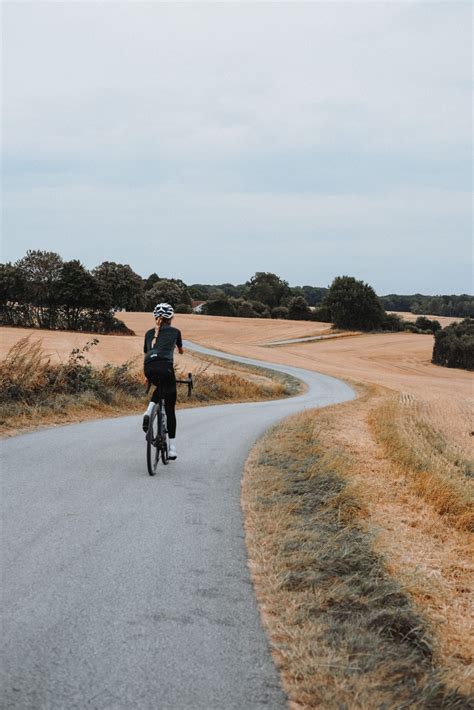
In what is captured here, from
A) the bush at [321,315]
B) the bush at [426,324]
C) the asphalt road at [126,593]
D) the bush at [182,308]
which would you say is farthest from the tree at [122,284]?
the asphalt road at [126,593]

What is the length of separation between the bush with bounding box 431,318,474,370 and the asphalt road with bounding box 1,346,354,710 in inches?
2482

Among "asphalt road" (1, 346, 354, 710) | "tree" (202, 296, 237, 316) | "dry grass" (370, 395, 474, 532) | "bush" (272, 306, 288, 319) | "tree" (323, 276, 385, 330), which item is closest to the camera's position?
"asphalt road" (1, 346, 354, 710)

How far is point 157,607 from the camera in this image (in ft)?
15.7

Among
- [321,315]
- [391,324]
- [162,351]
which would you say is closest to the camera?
[162,351]

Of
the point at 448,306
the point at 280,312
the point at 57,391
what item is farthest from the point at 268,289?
the point at 57,391

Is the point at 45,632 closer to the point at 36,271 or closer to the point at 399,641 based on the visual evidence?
the point at 399,641

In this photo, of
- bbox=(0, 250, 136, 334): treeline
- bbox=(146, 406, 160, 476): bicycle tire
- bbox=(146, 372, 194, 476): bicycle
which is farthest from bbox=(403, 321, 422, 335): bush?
bbox=(146, 406, 160, 476): bicycle tire

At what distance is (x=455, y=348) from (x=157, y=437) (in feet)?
210

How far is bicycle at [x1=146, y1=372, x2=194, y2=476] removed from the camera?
31.1 feet

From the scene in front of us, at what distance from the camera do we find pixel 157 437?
985 cm

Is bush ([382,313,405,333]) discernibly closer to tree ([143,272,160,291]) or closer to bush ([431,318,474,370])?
bush ([431,318,474,370])

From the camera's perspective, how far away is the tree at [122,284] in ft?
364

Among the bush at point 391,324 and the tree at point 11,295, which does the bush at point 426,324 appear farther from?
the tree at point 11,295

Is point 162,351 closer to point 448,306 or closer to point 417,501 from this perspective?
point 417,501
